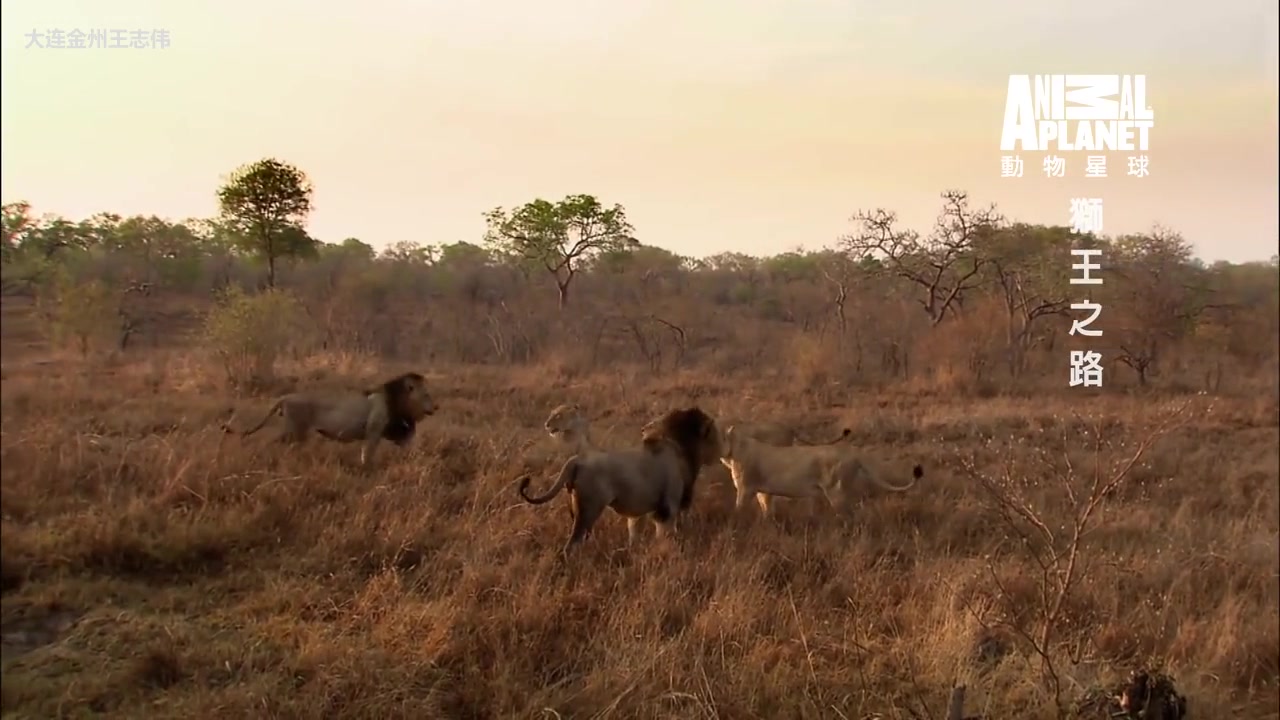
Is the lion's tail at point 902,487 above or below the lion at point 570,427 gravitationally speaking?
below

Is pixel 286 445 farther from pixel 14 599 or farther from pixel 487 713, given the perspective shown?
pixel 487 713

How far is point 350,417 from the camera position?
29.3ft

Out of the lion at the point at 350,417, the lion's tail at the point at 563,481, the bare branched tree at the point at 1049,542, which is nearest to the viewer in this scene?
the bare branched tree at the point at 1049,542

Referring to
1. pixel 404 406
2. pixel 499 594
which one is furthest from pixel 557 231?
pixel 499 594

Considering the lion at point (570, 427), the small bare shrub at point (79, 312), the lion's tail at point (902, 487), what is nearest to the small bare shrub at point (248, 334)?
the small bare shrub at point (79, 312)

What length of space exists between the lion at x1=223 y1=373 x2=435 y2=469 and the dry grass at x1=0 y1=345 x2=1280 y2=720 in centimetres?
21

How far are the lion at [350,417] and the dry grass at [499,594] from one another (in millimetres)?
213

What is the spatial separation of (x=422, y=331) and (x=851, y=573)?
17.4 meters

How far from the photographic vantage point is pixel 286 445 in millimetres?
8586

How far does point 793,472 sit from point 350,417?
179 inches

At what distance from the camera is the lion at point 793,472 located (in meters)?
8.02

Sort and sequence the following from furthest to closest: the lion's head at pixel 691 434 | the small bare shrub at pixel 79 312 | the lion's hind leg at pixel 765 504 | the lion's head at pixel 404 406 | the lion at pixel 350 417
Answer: the lion's head at pixel 404 406 → the lion at pixel 350 417 → the lion's hind leg at pixel 765 504 → the lion's head at pixel 691 434 → the small bare shrub at pixel 79 312

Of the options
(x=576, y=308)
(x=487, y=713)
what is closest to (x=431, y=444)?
(x=487, y=713)

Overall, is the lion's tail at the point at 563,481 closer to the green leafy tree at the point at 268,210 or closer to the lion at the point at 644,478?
the lion at the point at 644,478
